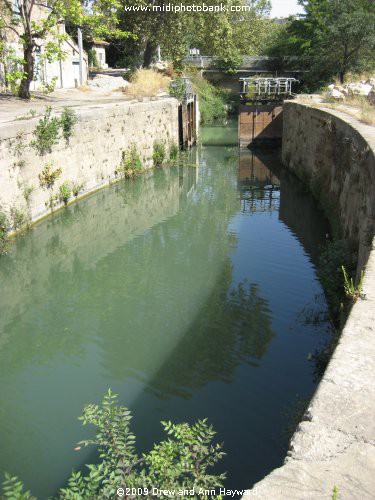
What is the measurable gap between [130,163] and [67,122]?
3796 millimetres

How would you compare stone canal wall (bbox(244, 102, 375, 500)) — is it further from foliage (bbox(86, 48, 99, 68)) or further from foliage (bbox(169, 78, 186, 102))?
foliage (bbox(86, 48, 99, 68))

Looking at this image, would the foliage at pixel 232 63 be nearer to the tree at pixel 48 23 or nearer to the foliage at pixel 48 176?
the tree at pixel 48 23

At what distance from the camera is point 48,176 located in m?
12.1

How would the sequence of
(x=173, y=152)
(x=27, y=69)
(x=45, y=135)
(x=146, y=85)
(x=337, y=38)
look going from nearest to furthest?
(x=45, y=135), (x=27, y=69), (x=173, y=152), (x=146, y=85), (x=337, y=38)

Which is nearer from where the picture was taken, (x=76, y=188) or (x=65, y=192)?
(x=65, y=192)

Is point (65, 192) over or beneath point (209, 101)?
beneath

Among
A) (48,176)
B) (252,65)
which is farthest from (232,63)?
(48,176)

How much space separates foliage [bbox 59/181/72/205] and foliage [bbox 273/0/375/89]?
20.0 meters

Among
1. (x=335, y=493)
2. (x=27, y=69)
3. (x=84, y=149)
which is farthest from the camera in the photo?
(x=27, y=69)

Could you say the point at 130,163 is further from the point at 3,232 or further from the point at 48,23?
the point at 3,232

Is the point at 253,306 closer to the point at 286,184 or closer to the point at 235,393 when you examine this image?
the point at 235,393

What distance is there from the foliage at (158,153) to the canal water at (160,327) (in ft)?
16.4

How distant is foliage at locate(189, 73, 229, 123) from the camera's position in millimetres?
32250

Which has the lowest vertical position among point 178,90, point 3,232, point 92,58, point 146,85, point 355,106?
point 3,232
